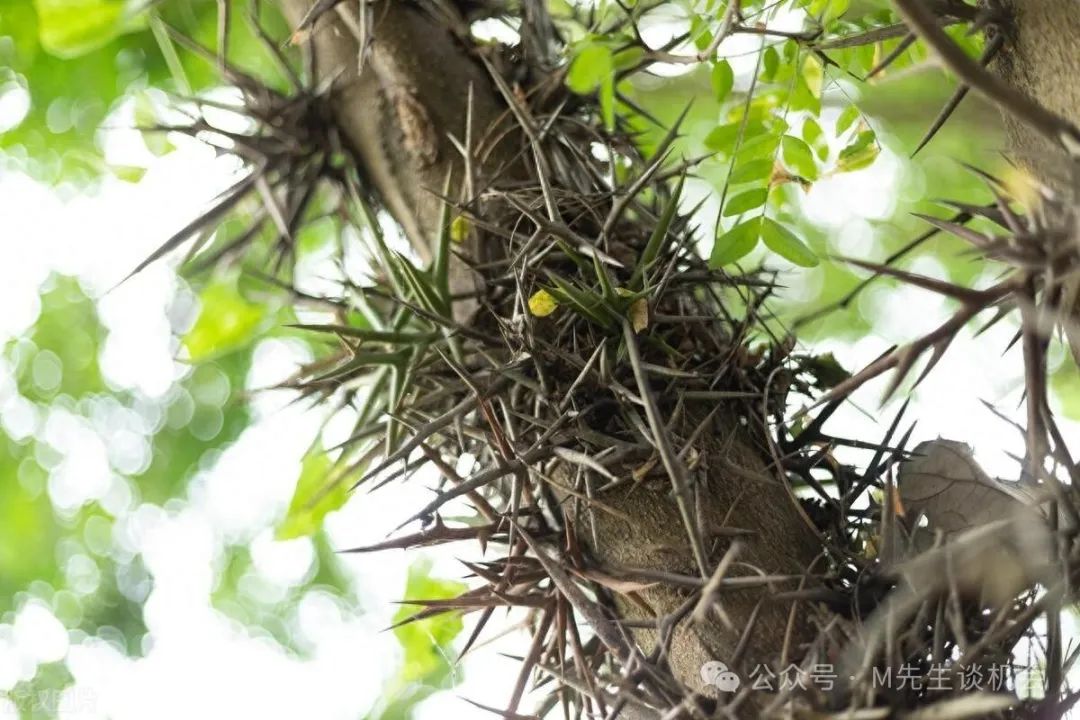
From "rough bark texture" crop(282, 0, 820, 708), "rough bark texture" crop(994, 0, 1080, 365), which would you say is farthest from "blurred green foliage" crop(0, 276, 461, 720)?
"rough bark texture" crop(994, 0, 1080, 365)

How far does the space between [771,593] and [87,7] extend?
2.65ft

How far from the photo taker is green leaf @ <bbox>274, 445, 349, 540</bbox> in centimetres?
89

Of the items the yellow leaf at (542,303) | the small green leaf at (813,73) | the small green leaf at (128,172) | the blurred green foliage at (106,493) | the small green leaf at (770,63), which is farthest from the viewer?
the blurred green foliage at (106,493)

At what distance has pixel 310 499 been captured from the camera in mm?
882

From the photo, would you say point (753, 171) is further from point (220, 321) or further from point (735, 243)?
point (220, 321)

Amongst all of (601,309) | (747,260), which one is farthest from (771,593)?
(747,260)

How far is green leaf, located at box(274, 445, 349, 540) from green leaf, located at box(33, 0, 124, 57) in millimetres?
446

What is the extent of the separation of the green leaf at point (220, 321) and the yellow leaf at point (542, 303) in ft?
1.64

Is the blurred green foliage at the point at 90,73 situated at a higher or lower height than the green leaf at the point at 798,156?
higher

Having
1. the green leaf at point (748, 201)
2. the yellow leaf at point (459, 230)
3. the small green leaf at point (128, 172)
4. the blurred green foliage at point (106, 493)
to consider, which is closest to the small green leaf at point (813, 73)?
the green leaf at point (748, 201)

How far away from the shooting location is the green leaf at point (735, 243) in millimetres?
617

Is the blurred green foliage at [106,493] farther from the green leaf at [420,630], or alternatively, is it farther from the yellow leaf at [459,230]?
the yellow leaf at [459,230]

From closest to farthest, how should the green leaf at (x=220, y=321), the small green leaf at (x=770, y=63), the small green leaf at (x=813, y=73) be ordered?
the small green leaf at (x=770, y=63)
the small green leaf at (x=813, y=73)
the green leaf at (x=220, y=321)

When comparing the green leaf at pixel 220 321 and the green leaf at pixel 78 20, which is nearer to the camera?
the green leaf at pixel 78 20
